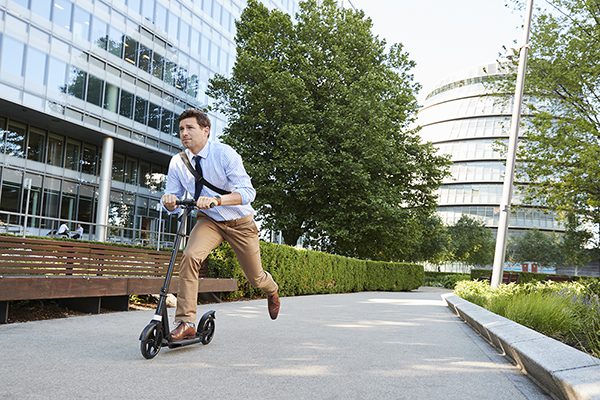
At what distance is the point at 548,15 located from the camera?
22500 millimetres

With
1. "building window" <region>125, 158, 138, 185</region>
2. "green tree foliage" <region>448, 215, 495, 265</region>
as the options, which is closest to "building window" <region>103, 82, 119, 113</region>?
"building window" <region>125, 158, 138, 185</region>

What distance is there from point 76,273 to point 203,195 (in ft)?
12.1

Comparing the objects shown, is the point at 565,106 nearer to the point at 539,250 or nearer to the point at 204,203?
the point at 204,203

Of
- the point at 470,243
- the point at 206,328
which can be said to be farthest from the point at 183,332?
the point at 470,243

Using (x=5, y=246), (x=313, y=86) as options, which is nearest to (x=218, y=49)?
(x=313, y=86)

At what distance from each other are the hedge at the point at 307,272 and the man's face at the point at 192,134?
793 centimetres

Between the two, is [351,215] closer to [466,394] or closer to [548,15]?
[548,15]

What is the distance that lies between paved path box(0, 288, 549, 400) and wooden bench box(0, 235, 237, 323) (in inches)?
16.1

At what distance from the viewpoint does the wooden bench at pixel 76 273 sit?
6598mm

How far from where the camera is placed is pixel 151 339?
14.5 feet

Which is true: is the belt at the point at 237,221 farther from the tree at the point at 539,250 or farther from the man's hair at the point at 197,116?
the tree at the point at 539,250

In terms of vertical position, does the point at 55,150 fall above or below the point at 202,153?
above

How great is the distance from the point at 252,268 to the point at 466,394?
7.59ft

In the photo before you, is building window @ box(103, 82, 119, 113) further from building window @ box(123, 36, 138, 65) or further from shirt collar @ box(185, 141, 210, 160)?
shirt collar @ box(185, 141, 210, 160)
